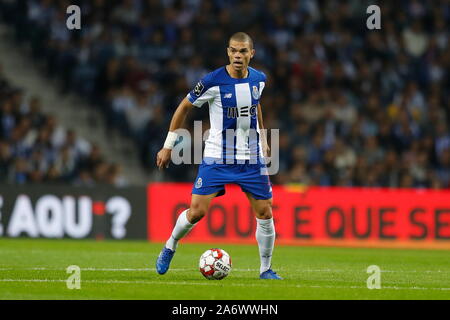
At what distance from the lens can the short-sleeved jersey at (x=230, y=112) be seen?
34.6ft

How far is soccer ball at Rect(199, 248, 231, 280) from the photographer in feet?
34.1

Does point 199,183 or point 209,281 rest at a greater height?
point 199,183

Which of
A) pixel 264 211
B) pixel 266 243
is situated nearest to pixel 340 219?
pixel 266 243

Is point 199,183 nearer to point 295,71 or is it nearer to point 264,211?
point 264,211

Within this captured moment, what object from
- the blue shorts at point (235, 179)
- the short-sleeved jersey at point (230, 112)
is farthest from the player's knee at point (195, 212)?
the short-sleeved jersey at point (230, 112)

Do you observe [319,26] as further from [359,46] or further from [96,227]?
[96,227]

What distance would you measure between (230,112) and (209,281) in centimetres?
171

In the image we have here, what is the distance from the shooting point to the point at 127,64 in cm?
2183

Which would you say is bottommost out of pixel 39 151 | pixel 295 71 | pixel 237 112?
pixel 39 151

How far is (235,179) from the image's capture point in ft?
34.4

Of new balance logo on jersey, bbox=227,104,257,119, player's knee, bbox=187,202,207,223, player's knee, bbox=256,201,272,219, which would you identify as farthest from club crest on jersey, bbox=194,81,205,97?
player's knee, bbox=256,201,272,219

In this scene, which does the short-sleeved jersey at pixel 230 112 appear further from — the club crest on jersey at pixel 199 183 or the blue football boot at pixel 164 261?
the blue football boot at pixel 164 261

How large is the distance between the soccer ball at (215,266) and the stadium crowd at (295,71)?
10.1m
